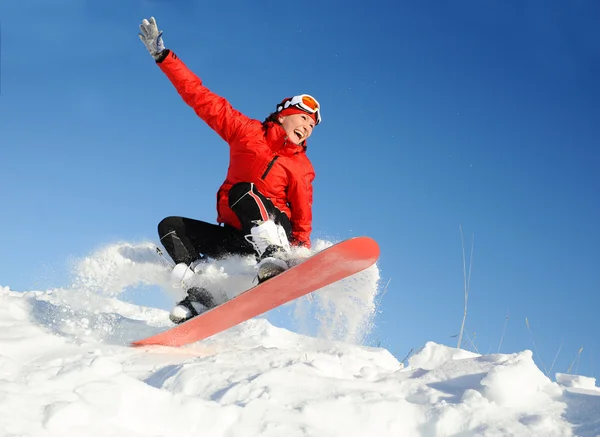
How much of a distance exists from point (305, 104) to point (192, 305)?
6.97 ft

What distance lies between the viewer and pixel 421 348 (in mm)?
4094

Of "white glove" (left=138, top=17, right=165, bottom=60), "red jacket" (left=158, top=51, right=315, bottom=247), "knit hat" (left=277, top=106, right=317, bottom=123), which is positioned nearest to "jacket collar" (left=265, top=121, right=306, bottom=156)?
"red jacket" (left=158, top=51, right=315, bottom=247)

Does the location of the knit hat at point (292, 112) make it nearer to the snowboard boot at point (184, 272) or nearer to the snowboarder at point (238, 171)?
the snowboarder at point (238, 171)

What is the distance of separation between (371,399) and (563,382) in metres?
1.20

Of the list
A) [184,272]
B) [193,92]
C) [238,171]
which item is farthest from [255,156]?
[184,272]

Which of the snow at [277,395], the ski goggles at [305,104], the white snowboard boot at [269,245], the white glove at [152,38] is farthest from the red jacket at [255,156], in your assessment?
the snow at [277,395]

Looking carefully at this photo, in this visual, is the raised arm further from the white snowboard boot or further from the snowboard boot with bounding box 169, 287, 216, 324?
the snowboard boot with bounding box 169, 287, 216, 324

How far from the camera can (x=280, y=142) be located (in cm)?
477

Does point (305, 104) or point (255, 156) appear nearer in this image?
point (255, 156)

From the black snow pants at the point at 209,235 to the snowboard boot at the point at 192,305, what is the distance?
0.31 m

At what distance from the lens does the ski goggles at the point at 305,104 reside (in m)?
4.95

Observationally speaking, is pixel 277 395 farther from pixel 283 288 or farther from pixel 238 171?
pixel 238 171

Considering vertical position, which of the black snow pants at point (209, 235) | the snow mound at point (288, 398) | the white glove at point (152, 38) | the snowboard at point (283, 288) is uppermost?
the white glove at point (152, 38)

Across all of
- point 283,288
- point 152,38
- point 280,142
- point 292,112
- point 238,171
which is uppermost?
point 152,38
